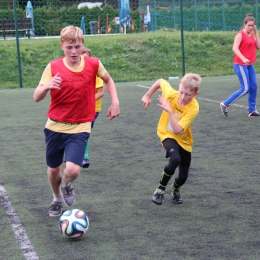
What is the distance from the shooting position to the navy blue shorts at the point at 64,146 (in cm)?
538

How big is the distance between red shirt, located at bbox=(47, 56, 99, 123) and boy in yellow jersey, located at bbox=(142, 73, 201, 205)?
2.20ft

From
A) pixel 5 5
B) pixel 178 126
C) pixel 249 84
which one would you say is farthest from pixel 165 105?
pixel 5 5

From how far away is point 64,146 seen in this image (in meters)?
5.51

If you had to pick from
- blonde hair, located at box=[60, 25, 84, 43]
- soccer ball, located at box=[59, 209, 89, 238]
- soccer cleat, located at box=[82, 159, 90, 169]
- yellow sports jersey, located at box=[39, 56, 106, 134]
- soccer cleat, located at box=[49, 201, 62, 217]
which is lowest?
soccer cleat, located at box=[82, 159, 90, 169]

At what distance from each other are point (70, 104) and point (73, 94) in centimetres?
10

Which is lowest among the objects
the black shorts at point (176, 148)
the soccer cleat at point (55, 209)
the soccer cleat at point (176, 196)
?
the soccer cleat at point (176, 196)

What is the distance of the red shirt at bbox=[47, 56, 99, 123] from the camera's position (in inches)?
212

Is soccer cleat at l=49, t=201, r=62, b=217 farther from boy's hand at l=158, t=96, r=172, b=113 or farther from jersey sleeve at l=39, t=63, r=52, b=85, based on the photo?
boy's hand at l=158, t=96, r=172, b=113

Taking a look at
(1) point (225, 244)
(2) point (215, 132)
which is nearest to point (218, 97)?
(2) point (215, 132)

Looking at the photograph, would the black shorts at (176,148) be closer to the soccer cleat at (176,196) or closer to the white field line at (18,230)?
the soccer cleat at (176,196)

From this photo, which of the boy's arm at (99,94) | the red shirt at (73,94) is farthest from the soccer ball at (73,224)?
A: the boy's arm at (99,94)

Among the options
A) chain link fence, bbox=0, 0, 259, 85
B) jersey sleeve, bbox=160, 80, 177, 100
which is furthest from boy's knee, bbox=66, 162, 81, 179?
chain link fence, bbox=0, 0, 259, 85

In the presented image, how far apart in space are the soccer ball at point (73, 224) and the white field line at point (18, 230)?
0.30m

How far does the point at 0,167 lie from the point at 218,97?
8.17 meters
